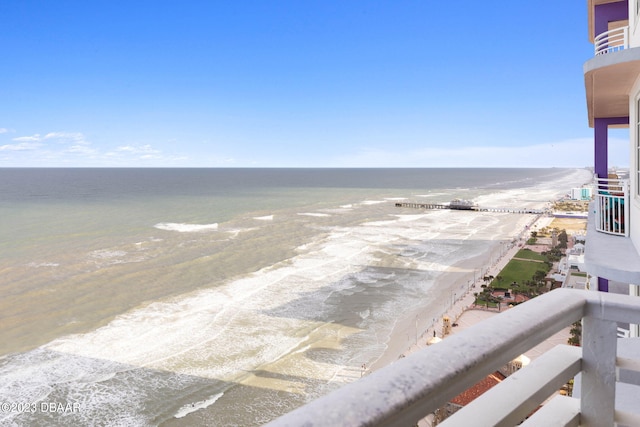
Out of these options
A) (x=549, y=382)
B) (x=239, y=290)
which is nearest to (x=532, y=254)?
(x=239, y=290)

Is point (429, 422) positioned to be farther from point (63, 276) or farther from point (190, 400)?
point (63, 276)

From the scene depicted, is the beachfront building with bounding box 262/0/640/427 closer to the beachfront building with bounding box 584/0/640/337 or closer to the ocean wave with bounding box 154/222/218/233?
the beachfront building with bounding box 584/0/640/337

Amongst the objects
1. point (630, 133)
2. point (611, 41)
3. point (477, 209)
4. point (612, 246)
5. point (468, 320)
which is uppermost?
point (611, 41)

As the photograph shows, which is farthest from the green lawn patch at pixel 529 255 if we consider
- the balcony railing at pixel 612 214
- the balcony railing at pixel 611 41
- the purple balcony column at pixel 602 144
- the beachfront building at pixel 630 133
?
the balcony railing at pixel 611 41

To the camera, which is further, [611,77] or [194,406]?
[194,406]

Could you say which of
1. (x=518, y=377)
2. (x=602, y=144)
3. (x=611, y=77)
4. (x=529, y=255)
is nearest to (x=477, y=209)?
(x=529, y=255)

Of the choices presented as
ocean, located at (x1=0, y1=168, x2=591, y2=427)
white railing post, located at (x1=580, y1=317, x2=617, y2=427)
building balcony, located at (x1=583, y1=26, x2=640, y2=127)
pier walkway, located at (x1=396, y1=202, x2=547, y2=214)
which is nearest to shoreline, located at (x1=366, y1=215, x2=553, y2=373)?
ocean, located at (x1=0, y1=168, x2=591, y2=427)

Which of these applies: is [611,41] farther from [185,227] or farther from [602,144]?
[185,227]
